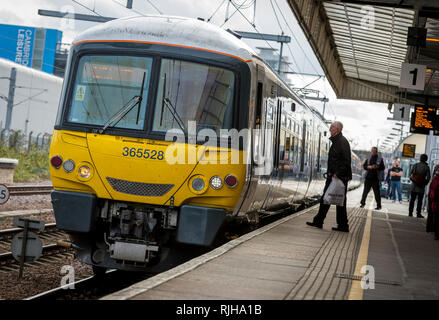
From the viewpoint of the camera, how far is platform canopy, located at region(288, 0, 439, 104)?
49.7ft

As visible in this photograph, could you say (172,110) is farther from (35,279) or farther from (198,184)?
(35,279)

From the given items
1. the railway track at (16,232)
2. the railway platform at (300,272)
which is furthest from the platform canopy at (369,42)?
the railway track at (16,232)

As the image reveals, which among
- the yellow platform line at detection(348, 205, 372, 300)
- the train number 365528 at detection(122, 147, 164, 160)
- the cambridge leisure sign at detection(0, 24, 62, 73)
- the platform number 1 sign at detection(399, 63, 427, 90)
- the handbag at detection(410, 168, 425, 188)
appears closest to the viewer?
the yellow platform line at detection(348, 205, 372, 300)

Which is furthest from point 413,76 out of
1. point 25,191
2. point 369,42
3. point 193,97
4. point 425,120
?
point 25,191

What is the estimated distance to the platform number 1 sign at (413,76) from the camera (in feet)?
52.1

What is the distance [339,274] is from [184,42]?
3279 millimetres

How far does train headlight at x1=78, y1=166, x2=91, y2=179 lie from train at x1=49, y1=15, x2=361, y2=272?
0.5 inches

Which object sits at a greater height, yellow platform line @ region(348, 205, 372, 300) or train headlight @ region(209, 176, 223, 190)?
train headlight @ region(209, 176, 223, 190)

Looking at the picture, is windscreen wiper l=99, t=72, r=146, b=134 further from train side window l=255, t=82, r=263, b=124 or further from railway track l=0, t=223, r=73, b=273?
railway track l=0, t=223, r=73, b=273

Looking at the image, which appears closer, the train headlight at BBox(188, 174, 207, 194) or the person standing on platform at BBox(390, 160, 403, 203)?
the train headlight at BBox(188, 174, 207, 194)

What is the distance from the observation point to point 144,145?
295 inches

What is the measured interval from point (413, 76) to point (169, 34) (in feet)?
32.1

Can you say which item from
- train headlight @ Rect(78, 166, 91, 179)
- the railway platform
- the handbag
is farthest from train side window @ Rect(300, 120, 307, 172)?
train headlight @ Rect(78, 166, 91, 179)

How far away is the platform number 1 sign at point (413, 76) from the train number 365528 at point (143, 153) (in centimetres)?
1018
